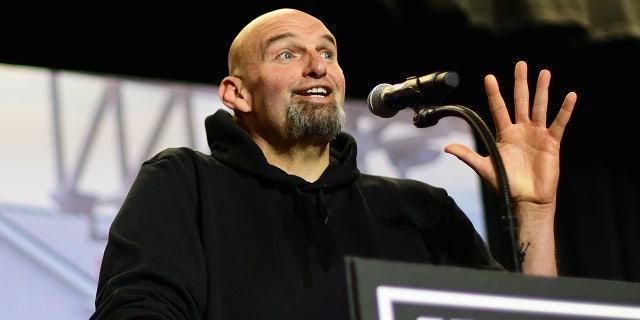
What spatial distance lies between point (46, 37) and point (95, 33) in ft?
0.55

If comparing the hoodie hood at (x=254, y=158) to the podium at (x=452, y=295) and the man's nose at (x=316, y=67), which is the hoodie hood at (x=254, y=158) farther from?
the podium at (x=452, y=295)

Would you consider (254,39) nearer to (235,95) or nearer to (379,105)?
(235,95)

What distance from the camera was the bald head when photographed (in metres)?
2.54

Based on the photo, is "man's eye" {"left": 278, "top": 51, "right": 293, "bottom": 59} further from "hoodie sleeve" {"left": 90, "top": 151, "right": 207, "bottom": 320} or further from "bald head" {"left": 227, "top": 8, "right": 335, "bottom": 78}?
"hoodie sleeve" {"left": 90, "top": 151, "right": 207, "bottom": 320}

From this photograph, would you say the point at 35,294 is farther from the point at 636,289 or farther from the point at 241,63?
the point at 636,289

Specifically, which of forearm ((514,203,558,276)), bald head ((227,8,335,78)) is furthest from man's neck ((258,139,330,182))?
forearm ((514,203,558,276))

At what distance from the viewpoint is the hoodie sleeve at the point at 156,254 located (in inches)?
69.9

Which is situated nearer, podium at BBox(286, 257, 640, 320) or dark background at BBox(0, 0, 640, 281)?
podium at BBox(286, 257, 640, 320)

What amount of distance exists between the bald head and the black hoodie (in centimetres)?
22

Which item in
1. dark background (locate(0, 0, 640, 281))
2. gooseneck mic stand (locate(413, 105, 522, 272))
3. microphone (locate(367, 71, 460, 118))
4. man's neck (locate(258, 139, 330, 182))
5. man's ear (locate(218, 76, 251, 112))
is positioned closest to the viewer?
gooseneck mic stand (locate(413, 105, 522, 272))

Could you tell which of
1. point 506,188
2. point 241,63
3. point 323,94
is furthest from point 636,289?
point 241,63

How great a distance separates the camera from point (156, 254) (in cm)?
191

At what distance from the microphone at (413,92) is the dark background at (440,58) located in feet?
5.53

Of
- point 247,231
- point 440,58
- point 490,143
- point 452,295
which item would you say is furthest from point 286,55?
point 440,58
